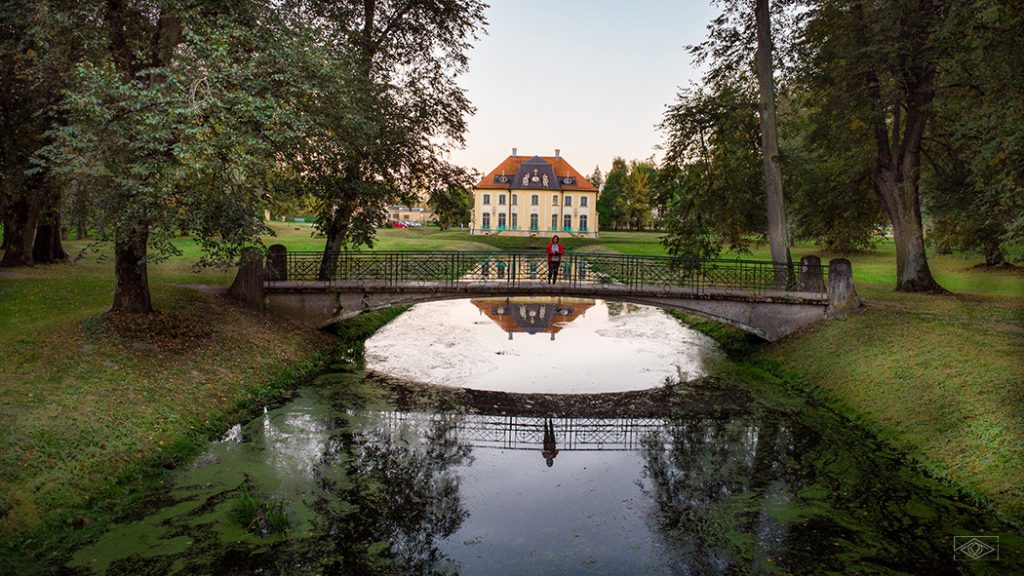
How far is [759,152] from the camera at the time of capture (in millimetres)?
27016

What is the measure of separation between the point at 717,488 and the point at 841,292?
12.9 m

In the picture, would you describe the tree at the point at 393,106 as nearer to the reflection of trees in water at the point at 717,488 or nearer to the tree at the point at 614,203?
the reflection of trees in water at the point at 717,488

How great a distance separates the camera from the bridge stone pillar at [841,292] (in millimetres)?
21406

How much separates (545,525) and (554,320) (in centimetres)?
2113

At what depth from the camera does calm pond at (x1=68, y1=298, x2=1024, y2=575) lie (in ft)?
29.5

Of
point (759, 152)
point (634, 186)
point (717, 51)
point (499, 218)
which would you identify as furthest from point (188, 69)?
point (634, 186)

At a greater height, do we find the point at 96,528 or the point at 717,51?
the point at 717,51

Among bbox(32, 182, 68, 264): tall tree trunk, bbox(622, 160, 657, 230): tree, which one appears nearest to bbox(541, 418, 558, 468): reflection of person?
bbox(32, 182, 68, 264): tall tree trunk

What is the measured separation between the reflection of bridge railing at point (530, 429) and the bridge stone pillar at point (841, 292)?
9664mm

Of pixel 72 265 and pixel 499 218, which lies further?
pixel 499 218

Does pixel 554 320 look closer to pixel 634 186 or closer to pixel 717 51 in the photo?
pixel 717 51

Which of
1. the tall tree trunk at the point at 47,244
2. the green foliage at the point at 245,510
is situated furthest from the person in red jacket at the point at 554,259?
the tall tree trunk at the point at 47,244

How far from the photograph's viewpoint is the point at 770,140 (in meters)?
24.5

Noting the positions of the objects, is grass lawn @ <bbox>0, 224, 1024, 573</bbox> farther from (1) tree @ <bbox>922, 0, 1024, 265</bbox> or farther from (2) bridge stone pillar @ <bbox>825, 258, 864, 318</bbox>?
(1) tree @ <bbox>922, 0, 1024, 265</bbox>
